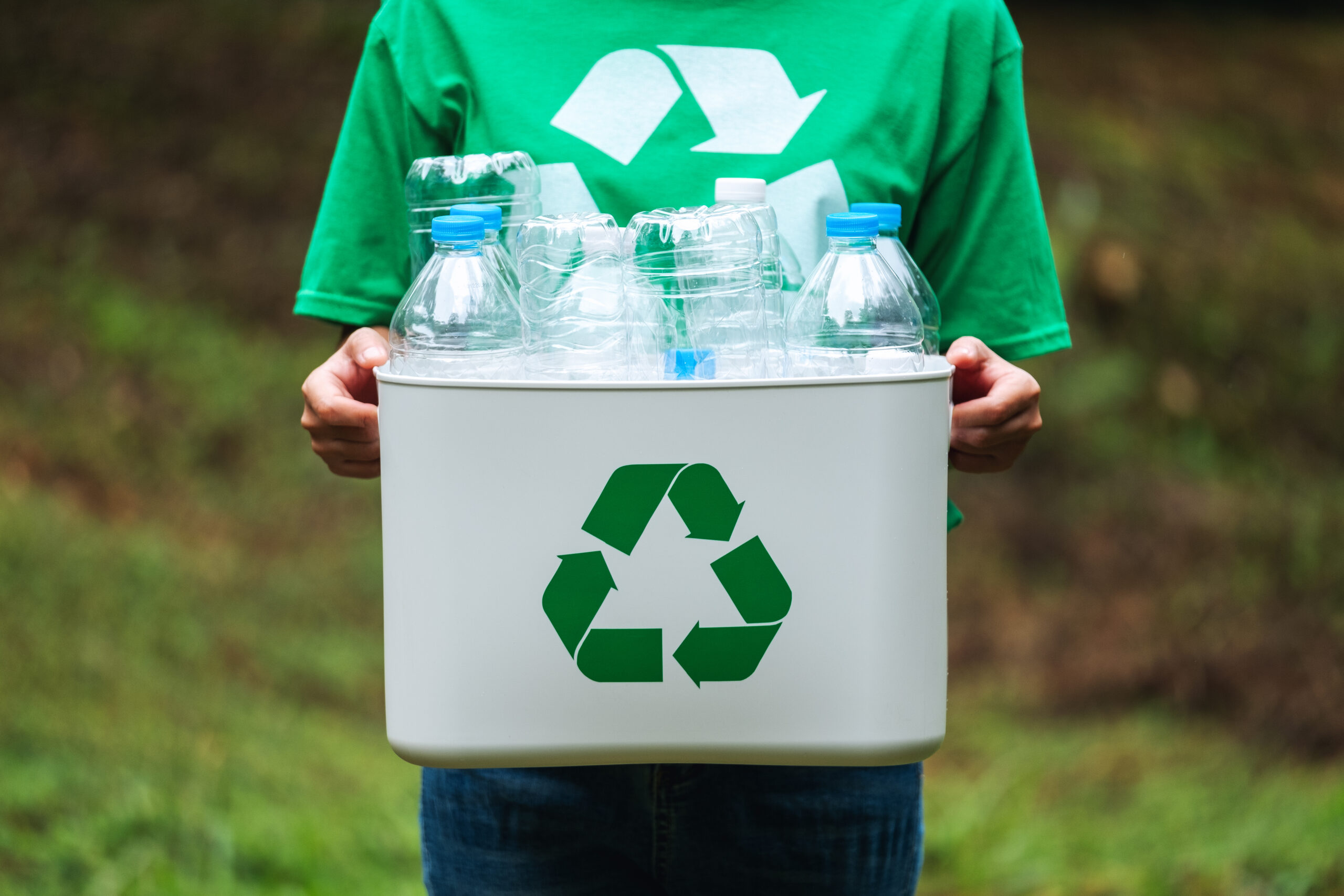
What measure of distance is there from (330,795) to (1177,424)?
3034mm

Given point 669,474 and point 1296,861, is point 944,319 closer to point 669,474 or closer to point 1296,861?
point 669,474

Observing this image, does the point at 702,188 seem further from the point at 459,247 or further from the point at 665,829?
the point at 665,829

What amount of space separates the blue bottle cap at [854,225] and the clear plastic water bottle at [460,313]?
28 centimetres

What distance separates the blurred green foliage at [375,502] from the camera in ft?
9.66

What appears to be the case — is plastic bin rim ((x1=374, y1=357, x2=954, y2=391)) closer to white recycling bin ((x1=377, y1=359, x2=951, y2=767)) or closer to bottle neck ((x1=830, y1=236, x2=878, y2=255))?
white recycling bin ((x1=377, y1=359, x2=951, y2=767))

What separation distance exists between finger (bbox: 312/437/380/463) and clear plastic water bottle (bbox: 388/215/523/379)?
0.09 m

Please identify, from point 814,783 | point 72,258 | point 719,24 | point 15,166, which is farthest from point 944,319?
point 15,166

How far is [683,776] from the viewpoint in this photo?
1.25 meters

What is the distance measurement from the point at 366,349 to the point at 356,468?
12 cm

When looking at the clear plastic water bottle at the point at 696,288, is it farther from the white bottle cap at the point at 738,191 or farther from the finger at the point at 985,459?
the finger at the point at 985,459

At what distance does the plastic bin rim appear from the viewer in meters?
0.98

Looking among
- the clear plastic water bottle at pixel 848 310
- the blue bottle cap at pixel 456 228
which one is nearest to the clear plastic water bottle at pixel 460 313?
the blue bottle cap at pixel 456 228

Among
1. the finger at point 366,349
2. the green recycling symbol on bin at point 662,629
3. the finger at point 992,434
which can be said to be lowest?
the green recycling symbol on bin at point 662,629

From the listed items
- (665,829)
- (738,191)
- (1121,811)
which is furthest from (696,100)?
(1121,811)
